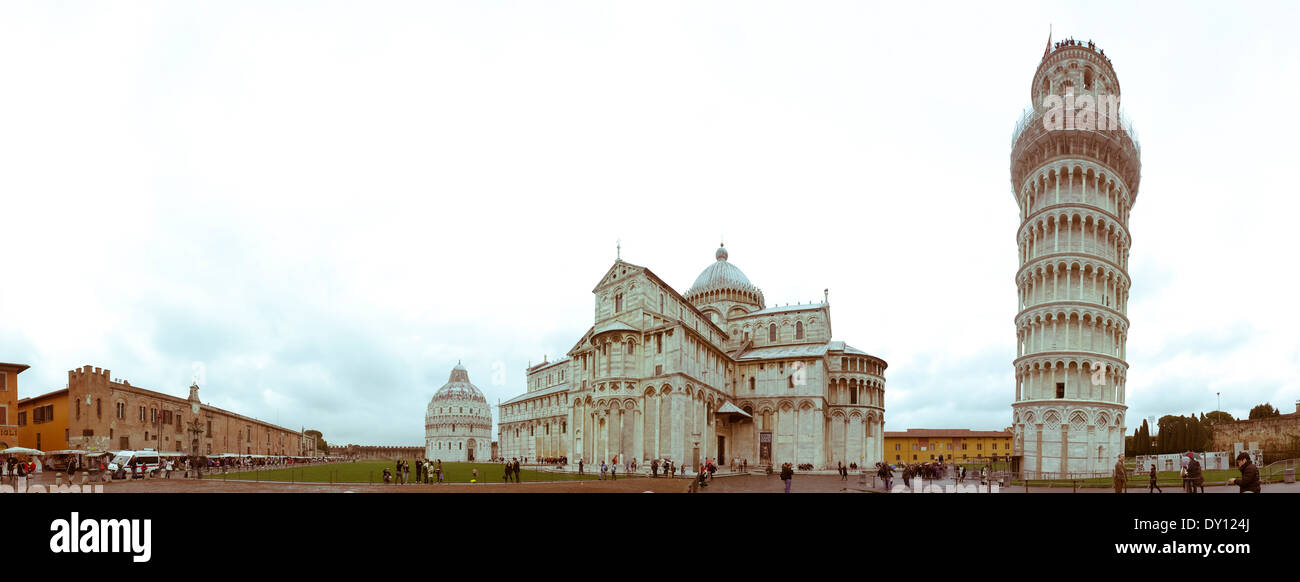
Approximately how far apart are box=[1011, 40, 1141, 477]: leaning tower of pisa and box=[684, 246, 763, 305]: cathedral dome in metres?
31.2

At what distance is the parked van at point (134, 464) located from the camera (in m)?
39.1

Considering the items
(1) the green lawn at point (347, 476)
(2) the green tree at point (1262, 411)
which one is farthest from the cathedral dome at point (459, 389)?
(2) the green tree at point (1262, 411)

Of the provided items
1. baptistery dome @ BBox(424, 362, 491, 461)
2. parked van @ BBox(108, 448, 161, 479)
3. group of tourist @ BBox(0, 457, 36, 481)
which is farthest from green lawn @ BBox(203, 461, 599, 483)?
baptistery dome @ BBox(424, 362, 491, 461)

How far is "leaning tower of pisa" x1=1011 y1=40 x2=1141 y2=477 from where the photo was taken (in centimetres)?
4828

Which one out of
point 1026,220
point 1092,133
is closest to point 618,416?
point 1026,220

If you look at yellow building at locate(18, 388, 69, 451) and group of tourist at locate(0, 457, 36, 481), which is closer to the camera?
group of tourist at locate(0, 457, 36, 481)

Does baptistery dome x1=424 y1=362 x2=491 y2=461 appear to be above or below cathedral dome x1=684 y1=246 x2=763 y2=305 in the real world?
below

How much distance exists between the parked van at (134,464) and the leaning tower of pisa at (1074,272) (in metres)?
59.4

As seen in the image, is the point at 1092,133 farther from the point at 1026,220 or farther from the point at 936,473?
the point at 936,473

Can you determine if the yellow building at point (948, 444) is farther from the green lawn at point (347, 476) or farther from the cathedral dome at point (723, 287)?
the green lawn at point (347, 476)

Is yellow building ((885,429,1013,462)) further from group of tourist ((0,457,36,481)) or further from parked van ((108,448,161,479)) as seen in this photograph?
group of tourist ((0,457,36,481))

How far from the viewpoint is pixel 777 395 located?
64.4 metres
